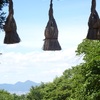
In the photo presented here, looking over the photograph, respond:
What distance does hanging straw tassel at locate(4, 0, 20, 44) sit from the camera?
6913mm

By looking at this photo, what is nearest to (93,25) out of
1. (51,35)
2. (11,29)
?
(51,35)

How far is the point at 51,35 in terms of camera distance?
6.90 meters

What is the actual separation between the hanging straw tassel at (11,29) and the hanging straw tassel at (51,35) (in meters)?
0.46

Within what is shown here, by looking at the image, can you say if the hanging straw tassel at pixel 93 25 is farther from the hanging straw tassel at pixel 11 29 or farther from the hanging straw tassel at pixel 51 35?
the hanging straw tassel at pixel 11 29

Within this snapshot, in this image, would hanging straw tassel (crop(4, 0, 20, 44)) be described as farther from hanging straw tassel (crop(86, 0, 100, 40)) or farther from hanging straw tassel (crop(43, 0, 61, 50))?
hanging straw tassel (crop(86, 0, 100, 40))

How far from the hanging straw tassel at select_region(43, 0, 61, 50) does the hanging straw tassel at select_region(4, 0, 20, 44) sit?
461 mm

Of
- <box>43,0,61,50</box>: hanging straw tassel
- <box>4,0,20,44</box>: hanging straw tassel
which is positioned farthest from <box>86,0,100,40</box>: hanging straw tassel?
<box>4,0,20,44</box>: hanging straw tassel

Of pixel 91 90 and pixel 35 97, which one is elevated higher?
pixel 91 90

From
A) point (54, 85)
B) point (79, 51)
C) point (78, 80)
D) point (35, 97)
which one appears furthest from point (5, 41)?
point (35, 97)

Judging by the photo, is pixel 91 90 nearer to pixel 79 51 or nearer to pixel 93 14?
pixel 79 51

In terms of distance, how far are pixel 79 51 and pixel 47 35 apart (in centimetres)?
3435

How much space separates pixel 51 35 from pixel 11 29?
25.0 inches

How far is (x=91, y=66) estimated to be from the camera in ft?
95.8

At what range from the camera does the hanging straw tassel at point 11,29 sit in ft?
22.7
